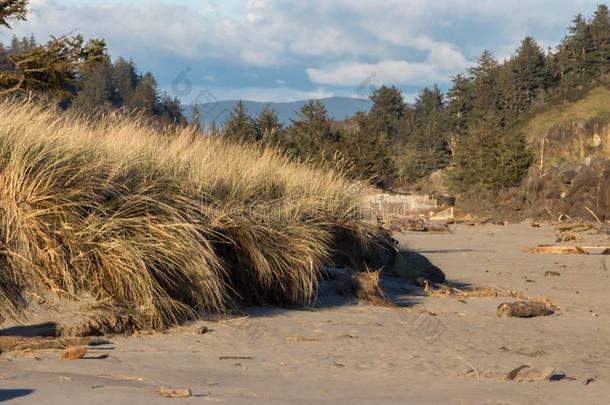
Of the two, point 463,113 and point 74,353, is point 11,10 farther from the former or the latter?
point 463,113

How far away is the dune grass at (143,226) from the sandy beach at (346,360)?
0.39 metres

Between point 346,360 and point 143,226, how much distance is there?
236 centimetres

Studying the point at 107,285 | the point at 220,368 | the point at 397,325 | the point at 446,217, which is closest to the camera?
the point at 220,368

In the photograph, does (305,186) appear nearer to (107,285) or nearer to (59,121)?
(59,121)

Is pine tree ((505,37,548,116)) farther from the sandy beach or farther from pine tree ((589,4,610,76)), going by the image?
the sandy beach

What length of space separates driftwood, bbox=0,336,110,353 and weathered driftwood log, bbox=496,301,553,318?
4.39 meters

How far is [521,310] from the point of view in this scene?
8.98 meters

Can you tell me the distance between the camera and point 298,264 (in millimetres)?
8727

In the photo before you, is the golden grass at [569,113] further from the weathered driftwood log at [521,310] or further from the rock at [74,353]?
the rock at [74,353]

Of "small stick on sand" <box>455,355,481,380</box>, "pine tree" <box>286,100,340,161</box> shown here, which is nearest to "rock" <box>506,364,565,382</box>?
"small stick on sand" <box>455,355,481,380</box>

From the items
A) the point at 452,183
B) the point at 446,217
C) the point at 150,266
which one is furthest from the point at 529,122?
the point at 150,266

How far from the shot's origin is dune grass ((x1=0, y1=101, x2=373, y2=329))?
278 inches

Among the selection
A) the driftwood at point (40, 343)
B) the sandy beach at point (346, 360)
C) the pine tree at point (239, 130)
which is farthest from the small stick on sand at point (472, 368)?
the pine tree at point (239, 130)

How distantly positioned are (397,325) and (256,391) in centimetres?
309
